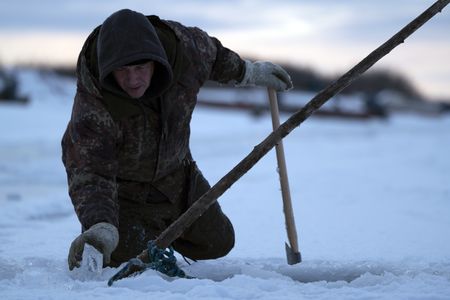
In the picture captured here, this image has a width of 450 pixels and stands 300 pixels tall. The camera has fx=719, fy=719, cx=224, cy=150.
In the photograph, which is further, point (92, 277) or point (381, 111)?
point (381, 111)

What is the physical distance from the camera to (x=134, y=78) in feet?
10.5

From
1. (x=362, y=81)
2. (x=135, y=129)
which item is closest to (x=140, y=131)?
(x=135, y=129)

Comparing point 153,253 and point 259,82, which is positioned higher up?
point 259,82

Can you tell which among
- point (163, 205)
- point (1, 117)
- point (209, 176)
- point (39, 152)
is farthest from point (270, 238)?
point (1, 117)

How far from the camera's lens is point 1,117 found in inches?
709

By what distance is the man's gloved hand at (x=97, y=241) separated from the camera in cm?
301

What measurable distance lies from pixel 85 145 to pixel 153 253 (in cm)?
57

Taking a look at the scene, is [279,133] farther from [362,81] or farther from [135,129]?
[362,81]

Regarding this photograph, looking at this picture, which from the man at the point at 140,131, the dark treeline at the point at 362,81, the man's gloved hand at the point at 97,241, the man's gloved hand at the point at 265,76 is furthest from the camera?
the dark treeline at the point at 362,81

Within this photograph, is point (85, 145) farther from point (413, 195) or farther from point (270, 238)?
point (413, 195)

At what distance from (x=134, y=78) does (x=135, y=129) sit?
0.31 m

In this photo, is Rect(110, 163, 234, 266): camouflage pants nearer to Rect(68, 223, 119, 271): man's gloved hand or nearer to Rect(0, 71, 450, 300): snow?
Rect(0, 71, 450, 300): snow

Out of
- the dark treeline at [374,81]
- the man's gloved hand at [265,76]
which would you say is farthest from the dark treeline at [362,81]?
the man's gloved hand at [265,76]

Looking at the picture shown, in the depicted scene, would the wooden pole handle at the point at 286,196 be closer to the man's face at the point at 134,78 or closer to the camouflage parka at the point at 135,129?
the camouflage parka at the point at 135,129
